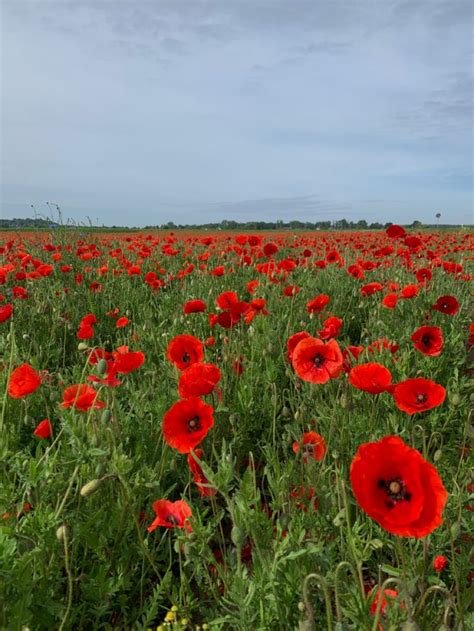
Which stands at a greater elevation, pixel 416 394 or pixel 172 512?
pixel 416 394

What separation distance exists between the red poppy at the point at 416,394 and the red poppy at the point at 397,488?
0.57 meters

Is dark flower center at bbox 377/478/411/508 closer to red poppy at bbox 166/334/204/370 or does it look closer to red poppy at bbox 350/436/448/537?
red poppy at bbox 350/436/448/537

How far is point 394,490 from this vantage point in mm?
1099

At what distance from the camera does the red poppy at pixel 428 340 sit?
97.8 inches

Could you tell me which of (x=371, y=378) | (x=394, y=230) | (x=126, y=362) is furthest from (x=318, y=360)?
(x=394, y=230)

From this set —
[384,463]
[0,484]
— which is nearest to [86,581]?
[0,484]

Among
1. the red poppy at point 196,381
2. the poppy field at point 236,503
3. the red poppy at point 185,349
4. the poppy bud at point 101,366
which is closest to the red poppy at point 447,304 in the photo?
the poppy field at point 236,503

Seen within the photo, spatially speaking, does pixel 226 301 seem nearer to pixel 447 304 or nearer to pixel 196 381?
pixel 196 381

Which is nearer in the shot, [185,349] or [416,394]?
[416,394]

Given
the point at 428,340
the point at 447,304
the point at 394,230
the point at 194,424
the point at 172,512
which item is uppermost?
the point at 394,230

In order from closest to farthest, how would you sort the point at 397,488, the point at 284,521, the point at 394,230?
the point at 397,488 < the point at 284,521 < the point at 394,230

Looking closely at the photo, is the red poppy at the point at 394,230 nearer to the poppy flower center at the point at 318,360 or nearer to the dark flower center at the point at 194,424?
the poppy flower center at the point at 318,360

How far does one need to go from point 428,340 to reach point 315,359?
1.04 metres

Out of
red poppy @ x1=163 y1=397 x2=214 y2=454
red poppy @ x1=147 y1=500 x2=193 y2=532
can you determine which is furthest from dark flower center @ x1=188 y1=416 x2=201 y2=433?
red poppy @ x1=147 y1=500 x2=193 y2=532
